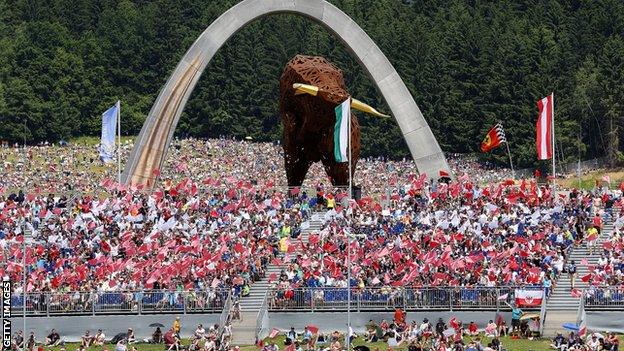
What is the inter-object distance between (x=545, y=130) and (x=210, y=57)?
1191 cm

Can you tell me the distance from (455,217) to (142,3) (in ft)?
340

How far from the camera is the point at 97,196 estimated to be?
67.4 metres

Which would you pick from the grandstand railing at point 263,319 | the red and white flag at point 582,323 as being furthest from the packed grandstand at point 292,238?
the red and white flag at point 582,323

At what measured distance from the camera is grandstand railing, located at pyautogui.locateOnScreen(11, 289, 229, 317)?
2248 inches

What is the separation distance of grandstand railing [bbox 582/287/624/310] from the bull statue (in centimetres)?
1004

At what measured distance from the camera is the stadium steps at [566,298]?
5569 cm

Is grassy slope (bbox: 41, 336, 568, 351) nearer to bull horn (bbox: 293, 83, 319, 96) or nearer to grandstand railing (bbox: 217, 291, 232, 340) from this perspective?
grandstand railing (bbox: 217, 291, 232, 340)

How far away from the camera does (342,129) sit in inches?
2269

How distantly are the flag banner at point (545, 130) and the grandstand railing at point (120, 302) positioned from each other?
45.7 feet

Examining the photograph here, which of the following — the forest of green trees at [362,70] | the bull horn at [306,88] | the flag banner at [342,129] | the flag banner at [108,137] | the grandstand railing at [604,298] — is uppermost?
the forest of green trees at [362,70]

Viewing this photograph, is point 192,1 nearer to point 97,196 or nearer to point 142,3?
point 142,3

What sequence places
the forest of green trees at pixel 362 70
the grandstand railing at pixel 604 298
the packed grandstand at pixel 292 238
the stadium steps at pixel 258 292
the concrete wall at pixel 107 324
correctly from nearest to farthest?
1. the grandstand railing at pixel 604 298
2. the concrete wall at pixel 107 324
3. the stadium steps at pixel 258 292
4. the packed grandstand at pixel 292 238
5. the forest of green trees at pixel 362 70

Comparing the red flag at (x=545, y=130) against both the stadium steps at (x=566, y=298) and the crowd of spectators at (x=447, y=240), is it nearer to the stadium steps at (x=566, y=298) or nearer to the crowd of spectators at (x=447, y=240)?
the crowd of spectators at (x=447, y=240)

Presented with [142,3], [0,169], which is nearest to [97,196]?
[0,169]
